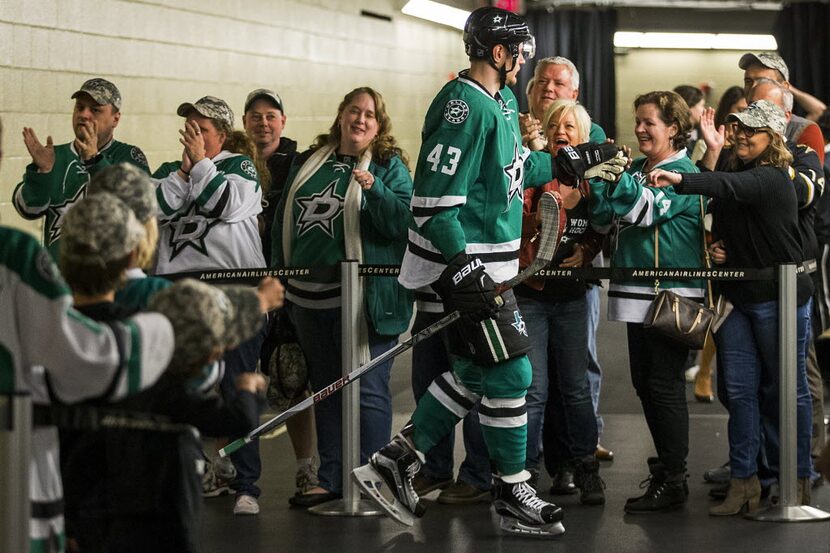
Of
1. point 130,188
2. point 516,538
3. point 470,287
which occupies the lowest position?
point 516,538

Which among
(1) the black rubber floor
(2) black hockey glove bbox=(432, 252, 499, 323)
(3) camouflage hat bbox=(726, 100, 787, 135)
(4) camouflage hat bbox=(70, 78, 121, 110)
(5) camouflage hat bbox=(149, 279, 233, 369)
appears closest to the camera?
(5) camouflage hat bbox=(149, 279, 233, 369)

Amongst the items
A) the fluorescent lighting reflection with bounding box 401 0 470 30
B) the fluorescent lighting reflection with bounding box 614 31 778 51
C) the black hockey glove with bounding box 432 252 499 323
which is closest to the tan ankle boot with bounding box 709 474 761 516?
the black hockey glove with bounding box 432 252 499 323

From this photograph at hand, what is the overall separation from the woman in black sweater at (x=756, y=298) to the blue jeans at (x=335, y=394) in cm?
128

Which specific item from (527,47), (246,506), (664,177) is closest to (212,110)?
(527,47)

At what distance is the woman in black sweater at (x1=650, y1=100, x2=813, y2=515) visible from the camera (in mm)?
5129

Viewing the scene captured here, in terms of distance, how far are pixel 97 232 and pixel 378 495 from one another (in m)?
2.16

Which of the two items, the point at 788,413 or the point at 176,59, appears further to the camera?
the point at 176,59

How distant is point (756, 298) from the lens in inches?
204

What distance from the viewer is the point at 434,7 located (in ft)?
43.0

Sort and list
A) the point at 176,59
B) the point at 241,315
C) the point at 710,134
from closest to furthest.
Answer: the point at 241,315, the point at 710,134, the point at 176,59

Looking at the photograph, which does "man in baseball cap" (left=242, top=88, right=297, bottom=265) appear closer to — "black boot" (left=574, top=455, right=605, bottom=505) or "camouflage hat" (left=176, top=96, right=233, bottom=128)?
"camouflage hat" (left=176, top=96, right=233, bottom=128)

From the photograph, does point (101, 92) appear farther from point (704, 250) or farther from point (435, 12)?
point (435, 12)

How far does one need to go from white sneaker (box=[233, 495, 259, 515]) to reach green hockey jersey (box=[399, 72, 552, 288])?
3.61 ft

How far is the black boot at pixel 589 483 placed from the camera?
5328mm
